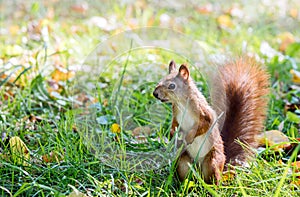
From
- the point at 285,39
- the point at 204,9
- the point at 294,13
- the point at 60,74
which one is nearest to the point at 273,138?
the point at 60,74

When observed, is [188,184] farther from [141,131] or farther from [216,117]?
[141,131]

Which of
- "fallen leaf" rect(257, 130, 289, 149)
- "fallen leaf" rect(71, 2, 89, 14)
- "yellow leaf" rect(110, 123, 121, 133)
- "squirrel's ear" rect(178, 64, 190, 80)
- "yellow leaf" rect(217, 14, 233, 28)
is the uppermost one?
"fallen leaf" rect(71, 2, 89, 14)

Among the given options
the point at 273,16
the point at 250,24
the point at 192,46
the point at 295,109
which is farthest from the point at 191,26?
the point at 192,46

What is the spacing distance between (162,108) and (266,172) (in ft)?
2.78

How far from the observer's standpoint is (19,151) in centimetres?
238

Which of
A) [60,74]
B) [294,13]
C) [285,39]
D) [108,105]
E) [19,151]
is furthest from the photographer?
[294,13]

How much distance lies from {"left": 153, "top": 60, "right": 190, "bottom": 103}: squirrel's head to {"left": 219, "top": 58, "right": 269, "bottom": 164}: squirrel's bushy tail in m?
0.35

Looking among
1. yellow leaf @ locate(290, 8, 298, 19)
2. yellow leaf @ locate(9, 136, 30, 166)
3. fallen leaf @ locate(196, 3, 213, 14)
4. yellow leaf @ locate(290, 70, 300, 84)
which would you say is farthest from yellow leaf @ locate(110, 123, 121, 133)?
yellow leaf @ locate(290, 8, 298, 19)

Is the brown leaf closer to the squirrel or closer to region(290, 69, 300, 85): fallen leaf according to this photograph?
the squirrel

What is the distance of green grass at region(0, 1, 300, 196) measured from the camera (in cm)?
215

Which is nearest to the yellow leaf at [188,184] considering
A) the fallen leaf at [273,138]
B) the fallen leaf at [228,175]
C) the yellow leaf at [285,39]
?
the fallen leaf at [228,175]

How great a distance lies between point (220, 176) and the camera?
7.11ft

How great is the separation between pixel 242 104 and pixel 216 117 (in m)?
0.34

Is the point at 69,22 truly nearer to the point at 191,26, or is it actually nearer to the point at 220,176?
the point at 191,26
